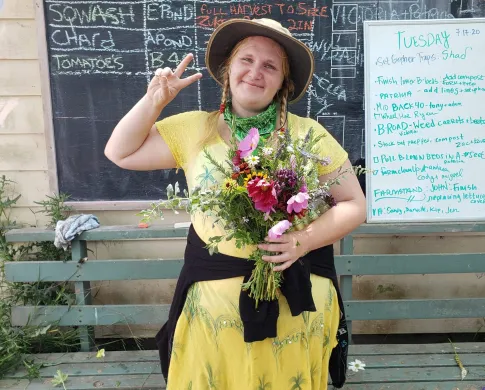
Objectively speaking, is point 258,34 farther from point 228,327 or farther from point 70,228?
point 70,228

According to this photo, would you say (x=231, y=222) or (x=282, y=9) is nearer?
(x=231, y=222)

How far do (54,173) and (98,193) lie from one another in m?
0.30

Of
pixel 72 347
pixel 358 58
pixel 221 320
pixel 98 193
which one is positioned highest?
pixel 358 58

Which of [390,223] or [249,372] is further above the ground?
[390,223]

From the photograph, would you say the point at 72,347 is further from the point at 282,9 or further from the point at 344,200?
the point at 282,9

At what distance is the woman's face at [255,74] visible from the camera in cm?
152

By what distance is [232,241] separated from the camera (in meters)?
1.54

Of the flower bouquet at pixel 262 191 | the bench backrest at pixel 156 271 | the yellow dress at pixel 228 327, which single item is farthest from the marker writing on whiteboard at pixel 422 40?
the flower bouquet at pixel 262 191

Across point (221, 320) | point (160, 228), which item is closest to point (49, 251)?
Answer: point (160, 228)

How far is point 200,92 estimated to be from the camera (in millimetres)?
2834

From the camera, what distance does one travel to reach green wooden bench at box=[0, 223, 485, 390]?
2.55 m

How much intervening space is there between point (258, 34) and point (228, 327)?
1.05 meters

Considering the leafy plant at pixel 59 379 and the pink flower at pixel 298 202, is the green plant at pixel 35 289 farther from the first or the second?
the pink flower at pixel 298 202

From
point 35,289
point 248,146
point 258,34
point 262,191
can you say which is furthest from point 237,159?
point 35,289
